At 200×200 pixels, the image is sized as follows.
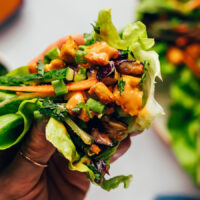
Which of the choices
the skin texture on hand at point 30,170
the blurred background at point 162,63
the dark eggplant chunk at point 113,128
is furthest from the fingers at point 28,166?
the blurred background at point 162,63

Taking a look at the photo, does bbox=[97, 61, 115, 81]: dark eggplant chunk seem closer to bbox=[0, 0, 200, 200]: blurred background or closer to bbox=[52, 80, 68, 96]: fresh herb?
bbox=[52, 80, 68, 96]: fresh herb

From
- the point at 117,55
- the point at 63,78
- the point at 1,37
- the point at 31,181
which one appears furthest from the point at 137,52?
the point at 1,37

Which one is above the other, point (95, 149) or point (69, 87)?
point (69, 87)

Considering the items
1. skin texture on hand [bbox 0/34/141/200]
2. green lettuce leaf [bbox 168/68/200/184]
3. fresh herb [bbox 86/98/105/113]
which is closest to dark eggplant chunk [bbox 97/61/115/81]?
fresh herb [bbox 86/98/105/113]

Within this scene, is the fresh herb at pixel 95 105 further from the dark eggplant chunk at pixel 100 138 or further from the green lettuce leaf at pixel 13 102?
the green lettuce leaf at pixel 13 102

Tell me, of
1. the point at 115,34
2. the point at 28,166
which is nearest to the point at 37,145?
the point at 28,166

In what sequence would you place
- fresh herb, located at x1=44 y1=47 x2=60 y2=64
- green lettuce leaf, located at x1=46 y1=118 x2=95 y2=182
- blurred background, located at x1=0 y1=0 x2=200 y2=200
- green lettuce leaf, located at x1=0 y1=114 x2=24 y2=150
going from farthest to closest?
blurred background, located at x1=0 y1=0 x2=200 y2=200 < fresh herb, located at x1=44 y1=47 x2=60 y2=64 < green lettuce leaf, located at x1=0 y1=114 x2=24 y2=150 < green lettuce leaf, located at x1=46 y1=118 x2=95 y2=182

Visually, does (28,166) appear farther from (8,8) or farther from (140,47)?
(8,8)
